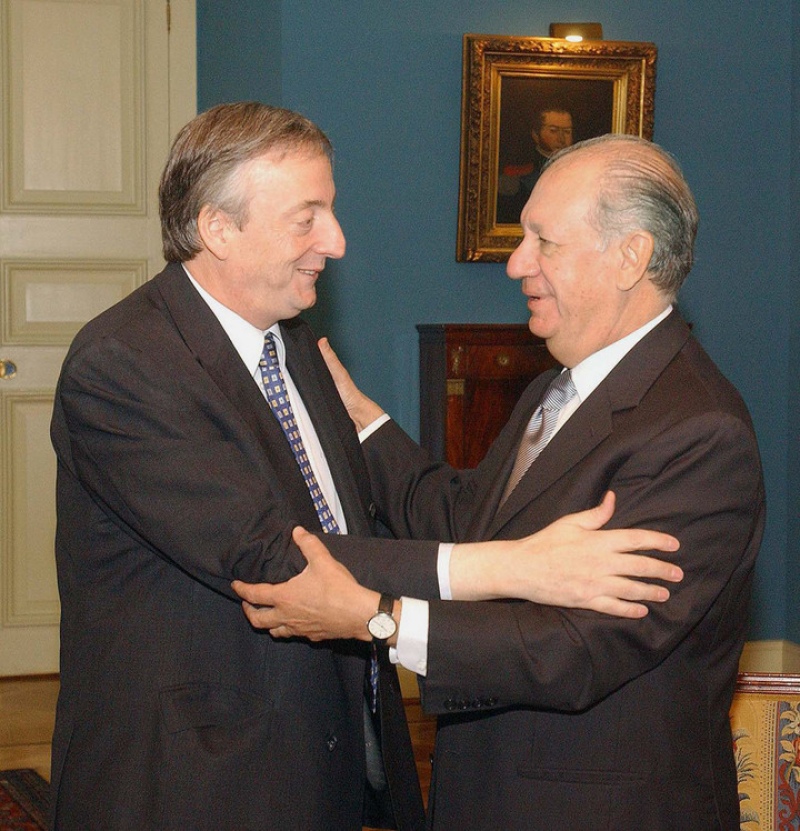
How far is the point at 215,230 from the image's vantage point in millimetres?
2314

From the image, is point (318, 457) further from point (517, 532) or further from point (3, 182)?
point (3, 182)

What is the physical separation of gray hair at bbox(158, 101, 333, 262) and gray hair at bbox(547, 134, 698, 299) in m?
0.56

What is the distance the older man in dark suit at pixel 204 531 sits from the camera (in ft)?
6.84

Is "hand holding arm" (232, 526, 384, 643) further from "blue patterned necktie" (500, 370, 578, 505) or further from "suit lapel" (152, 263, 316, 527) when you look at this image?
"blue patterned necktie" (500, 370, 578, 505)

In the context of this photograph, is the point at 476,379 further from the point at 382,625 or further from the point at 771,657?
the point at 382,625

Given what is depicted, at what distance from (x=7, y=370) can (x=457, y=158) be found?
237 centimetres

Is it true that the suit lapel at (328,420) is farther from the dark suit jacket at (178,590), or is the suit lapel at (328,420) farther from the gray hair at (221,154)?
the gray hair at (221,154)

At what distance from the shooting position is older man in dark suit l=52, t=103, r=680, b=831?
2086mm

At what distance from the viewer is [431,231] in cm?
537

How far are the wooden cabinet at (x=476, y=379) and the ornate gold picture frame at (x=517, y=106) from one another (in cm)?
42

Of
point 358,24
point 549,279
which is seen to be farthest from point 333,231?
point 358,24

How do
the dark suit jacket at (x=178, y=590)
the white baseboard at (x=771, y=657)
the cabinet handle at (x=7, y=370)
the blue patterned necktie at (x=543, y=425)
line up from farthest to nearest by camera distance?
the cabinet handle at (x=7, y=370) < the white baseboard at (x=771, y=657) < the blue patterned necktie at (x=543, y=425) < the dark suit jacket at (x=178, y=590)

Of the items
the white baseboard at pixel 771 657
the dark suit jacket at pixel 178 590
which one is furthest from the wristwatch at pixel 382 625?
the white baseboard at pixel 771 657

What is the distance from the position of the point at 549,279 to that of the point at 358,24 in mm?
3195
